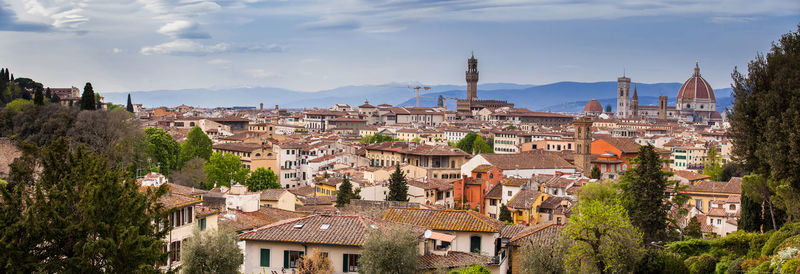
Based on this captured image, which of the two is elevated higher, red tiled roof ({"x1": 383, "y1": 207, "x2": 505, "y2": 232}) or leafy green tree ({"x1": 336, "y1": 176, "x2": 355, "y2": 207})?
red tiled roof ({"x1": 383, "y1": 207, "x2": 505, "y2": 232})

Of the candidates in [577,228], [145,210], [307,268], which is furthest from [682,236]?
[145,210]

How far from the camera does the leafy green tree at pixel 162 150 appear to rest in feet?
189

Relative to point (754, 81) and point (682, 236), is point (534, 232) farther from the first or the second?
point (682, 236)

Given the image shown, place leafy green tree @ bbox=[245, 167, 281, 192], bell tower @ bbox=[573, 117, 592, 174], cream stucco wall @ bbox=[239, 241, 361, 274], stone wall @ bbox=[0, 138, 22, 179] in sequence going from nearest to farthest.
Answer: cream stucco wall @ bbox=[239, 241, 361, 274], stone wall @ bbox=[0, 138, 22, 179], leafy green tree @ bbox=[245, 167, 281, 192], bell tower @ bbox=[573, 117, 592, 174]

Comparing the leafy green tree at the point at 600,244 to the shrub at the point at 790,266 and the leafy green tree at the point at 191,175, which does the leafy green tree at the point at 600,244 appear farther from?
the leafy green tree at the point at 191,175

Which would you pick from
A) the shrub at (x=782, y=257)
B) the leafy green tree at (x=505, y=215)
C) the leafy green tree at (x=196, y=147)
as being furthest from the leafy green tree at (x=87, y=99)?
the shrub at (x=782, y=257)

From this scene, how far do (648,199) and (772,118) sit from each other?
7699 mm

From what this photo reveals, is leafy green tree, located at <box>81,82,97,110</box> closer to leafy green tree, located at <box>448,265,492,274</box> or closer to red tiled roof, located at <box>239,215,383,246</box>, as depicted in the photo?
red tiled roof, located at <box>239,215,383,246</box>

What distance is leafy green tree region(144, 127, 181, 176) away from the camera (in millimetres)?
57531

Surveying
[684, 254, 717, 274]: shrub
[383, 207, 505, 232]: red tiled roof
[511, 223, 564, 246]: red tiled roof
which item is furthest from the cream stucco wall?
[684, 254, 717, 274]: shrub

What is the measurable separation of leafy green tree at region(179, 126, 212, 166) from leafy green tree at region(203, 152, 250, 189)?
8133 millimetres

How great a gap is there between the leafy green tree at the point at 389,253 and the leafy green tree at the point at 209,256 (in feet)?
8.37

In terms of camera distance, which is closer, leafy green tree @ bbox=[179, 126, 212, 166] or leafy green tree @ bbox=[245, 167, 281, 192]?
leafy green tree @ bbox=[245, 167, 281, 192]

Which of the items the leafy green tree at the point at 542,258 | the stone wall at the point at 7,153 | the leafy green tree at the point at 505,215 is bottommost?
the leafy green tree at the point at 505,215
